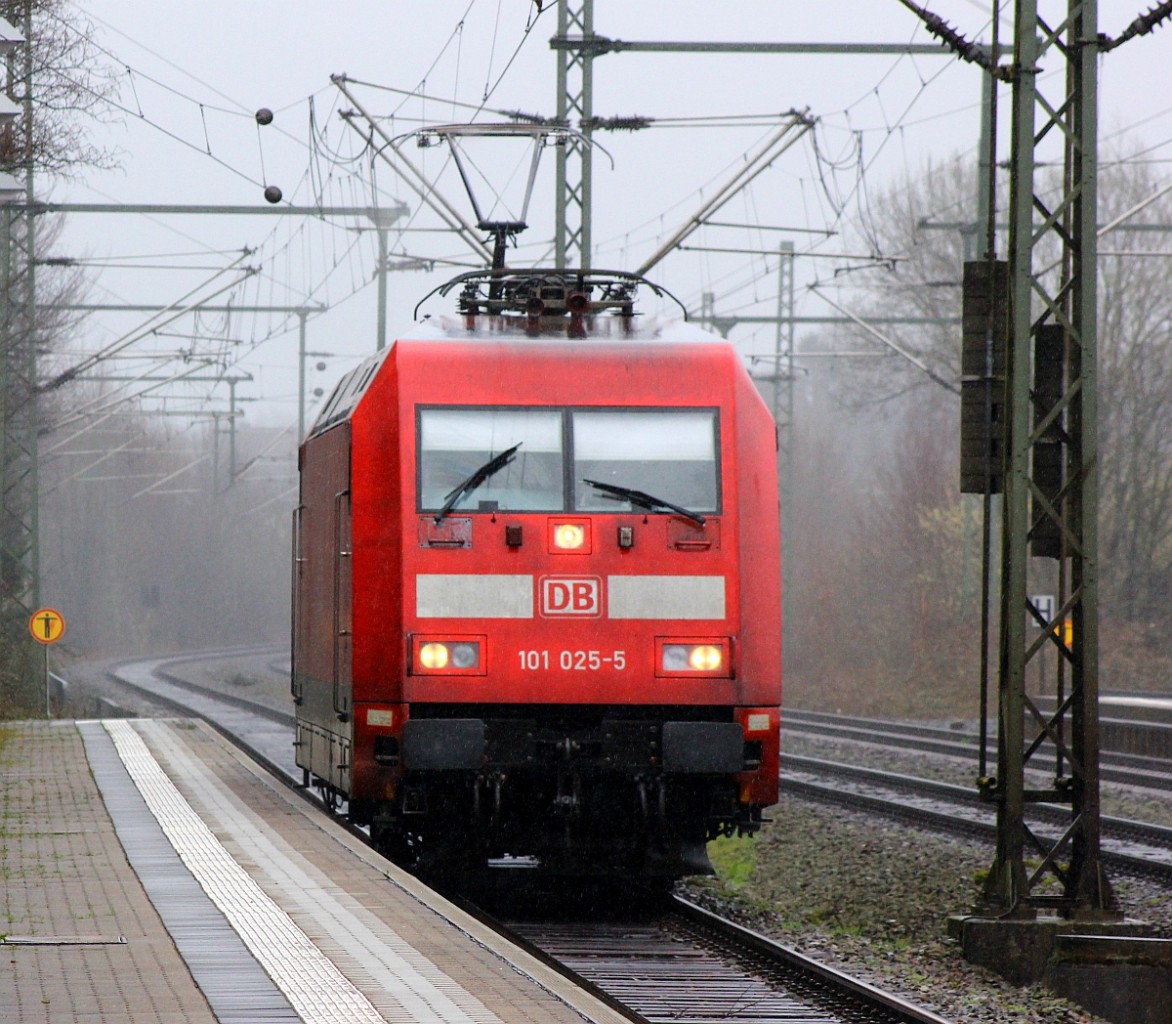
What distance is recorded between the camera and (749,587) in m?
10.6

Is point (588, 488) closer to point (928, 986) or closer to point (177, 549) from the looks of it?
point (928, 986)

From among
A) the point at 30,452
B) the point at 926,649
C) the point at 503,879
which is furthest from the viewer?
the point at 926,649

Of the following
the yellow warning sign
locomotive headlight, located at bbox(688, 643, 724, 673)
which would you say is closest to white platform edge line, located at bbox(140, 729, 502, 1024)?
locomotive headlight, located at bbox(688, 643, 724, 673)

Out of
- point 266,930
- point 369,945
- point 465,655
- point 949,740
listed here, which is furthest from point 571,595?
point 949,740

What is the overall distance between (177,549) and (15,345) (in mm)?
42401

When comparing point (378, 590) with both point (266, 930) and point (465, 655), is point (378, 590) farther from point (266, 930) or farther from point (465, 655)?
point (266, 930)

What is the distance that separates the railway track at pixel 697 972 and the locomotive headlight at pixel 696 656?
1.40 metres

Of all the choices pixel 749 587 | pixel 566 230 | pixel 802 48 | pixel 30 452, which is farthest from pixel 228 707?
pixel 749 587

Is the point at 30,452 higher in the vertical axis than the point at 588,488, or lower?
higher

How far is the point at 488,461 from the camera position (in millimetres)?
10594

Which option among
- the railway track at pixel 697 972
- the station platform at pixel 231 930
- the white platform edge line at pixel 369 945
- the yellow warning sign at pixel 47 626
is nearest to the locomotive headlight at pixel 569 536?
the station platform at pixel 231 930

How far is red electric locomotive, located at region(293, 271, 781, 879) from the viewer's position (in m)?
10.3

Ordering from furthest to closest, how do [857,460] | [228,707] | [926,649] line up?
[857,460] < [926,649] < [228,707]

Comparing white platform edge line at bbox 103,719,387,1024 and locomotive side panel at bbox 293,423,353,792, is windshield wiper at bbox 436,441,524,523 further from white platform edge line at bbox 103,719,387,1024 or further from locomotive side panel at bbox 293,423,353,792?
white platform edge line at bbox 103,719,387,1024
